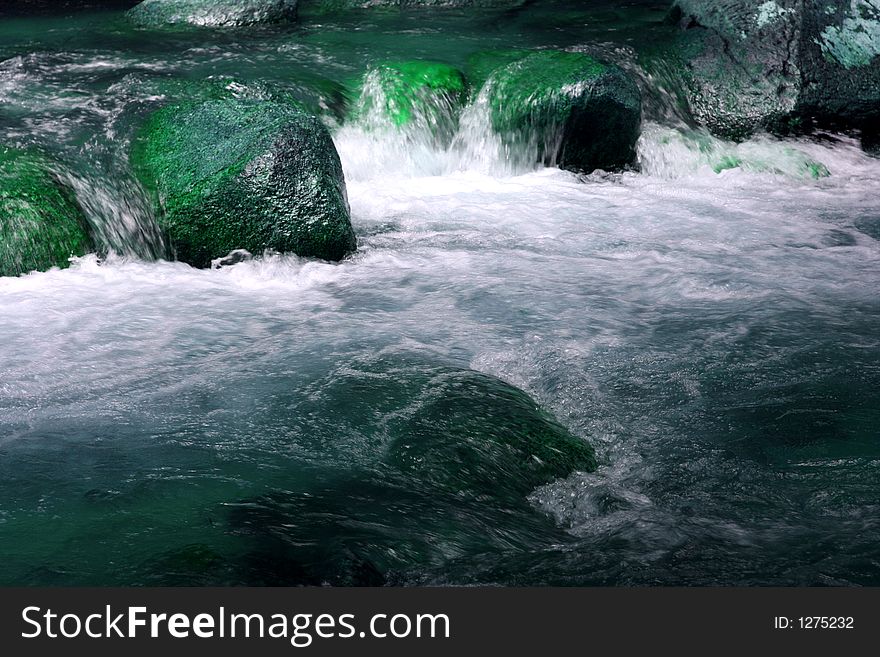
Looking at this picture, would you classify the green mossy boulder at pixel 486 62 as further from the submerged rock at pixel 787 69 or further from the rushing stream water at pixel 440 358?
the submerged rock at pixel 787 69

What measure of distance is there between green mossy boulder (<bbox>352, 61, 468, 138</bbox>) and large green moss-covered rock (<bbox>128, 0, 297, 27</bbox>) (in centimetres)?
169

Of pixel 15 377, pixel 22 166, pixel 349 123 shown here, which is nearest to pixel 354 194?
pixel 349 123

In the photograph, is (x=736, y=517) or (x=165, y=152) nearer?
(x=736, y=517)

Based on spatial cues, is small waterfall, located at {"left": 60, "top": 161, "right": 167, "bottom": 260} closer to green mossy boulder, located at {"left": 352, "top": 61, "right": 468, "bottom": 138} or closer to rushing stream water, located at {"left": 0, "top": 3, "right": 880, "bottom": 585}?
rushing stream water, located at {"left": 0, "top": 3, "right": 880, "bottom": 585}

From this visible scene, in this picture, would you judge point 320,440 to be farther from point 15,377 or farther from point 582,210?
point 582,210

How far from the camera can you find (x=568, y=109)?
23.0 feet

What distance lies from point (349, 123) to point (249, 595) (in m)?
5.04

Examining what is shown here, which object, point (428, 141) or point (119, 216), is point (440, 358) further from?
point (428, 141)

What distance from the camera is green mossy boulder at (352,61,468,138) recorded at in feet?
23.3

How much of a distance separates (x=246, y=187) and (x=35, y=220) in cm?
107

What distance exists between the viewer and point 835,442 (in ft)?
12.3

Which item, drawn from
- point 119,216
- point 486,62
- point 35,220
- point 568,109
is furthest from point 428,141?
point 35,220

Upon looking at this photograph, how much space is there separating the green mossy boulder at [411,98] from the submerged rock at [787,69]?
6.58ft

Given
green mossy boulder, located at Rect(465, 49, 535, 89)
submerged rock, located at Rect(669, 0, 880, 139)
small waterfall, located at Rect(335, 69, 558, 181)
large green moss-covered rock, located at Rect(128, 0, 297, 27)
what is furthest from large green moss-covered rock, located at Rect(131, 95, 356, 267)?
submerged rock, located at Rect(669, 0, 880, 139)
